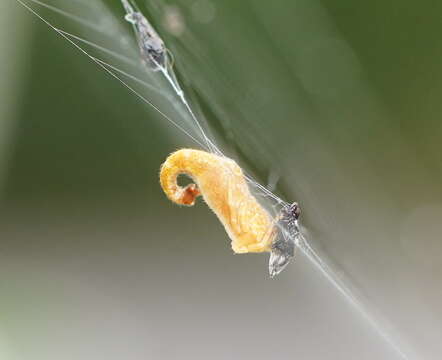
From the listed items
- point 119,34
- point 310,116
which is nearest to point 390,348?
point 310,116

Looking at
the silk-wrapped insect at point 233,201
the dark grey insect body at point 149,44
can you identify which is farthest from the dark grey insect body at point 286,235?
the dark grey insect body at point 149,44

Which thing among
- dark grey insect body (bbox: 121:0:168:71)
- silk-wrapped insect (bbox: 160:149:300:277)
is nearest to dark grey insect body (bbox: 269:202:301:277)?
silk-wrapped insect (bbox: 160:149:300:277)

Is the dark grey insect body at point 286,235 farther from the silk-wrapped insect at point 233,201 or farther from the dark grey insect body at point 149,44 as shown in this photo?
the dark grey insect body at point 149,44

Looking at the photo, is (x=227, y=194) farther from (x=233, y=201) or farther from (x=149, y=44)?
(x=149, y=44)

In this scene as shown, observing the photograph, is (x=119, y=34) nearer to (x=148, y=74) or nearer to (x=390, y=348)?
(x=148, y=74)

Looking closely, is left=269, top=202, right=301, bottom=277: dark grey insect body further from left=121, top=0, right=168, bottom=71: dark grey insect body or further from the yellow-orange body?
left=121, top=0, right=168, bottom=71: dark grey insect body

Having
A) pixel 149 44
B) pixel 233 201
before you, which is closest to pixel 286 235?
pixel 233 201

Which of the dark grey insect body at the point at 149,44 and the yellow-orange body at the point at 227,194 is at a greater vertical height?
the dark grey insect body at the point at 149,44
